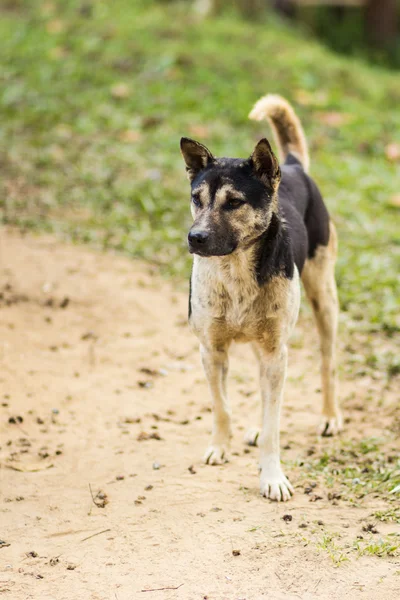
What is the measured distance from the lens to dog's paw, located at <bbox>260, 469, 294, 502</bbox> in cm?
480

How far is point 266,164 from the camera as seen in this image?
15.2ft

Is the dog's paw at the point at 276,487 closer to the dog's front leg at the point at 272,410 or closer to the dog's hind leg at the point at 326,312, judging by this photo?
the dog's front leg at the point at 272,410

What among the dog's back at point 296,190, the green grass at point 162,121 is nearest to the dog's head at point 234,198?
the dog's back at point 296,190

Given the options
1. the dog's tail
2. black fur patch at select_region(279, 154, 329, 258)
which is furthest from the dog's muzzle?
the dog's tail

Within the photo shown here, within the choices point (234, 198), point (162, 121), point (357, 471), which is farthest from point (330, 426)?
point (162, 121)

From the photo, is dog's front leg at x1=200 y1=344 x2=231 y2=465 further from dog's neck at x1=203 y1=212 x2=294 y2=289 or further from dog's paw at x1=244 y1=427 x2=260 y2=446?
dog's neck at x1=203 y1=212 x2=294 y2=289

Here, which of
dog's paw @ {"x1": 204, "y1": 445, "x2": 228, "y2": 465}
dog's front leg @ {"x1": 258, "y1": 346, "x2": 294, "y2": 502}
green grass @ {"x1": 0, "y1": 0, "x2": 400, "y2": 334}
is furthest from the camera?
green grass @ {"x1": 0, "y1": 0, "x2": 400, "y2": 334}

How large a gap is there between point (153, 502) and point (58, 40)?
10927 millimetres

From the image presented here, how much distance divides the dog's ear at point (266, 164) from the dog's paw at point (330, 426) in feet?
6.62

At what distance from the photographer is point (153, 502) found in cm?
476

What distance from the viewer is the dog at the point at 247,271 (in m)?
4.59

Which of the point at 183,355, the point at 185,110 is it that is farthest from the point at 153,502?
the point at 185,110

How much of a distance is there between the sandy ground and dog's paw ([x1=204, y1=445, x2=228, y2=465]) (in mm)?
85

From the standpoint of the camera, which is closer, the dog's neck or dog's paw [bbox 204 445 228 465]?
the dog's neck
